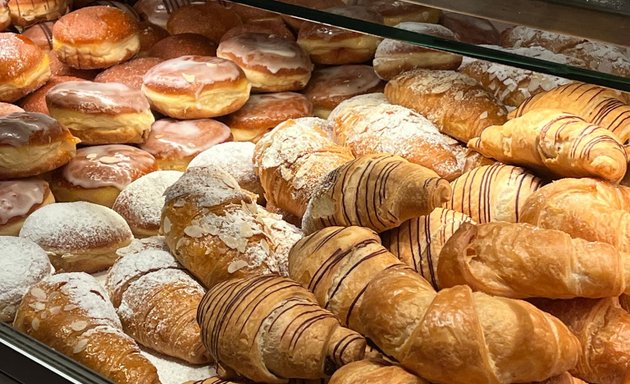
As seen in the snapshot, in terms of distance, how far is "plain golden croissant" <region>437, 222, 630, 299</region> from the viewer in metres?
0.99

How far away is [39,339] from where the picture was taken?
1.24 metres

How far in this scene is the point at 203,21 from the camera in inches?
88.4

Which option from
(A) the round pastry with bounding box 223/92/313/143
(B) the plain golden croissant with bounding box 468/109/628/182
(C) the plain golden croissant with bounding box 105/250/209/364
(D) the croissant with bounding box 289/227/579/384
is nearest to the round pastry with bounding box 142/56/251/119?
(A) the round pastry with bounding box 223/92/313/143

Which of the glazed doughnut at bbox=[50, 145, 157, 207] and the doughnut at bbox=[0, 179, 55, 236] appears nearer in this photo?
the doughnut at bbox=[0, 179, 55, 236]

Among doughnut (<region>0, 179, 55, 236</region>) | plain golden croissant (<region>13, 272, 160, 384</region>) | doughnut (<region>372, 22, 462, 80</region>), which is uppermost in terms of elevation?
doughnut (<region>372, 22, 462, 80</region>)

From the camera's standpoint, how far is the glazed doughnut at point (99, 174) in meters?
1.71

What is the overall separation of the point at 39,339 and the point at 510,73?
1.09m

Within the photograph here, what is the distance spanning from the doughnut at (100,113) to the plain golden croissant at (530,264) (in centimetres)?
98

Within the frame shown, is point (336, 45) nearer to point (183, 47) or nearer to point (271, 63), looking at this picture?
point (271, 63)

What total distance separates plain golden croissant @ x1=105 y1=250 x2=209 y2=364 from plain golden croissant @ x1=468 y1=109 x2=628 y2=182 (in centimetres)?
59

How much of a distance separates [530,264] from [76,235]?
2.88 ft

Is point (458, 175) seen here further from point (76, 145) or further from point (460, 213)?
point (76, 145)

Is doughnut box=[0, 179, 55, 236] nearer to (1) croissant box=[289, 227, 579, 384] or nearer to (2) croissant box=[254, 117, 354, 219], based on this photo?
(2) croissant box=[254, 117, 354, 219]

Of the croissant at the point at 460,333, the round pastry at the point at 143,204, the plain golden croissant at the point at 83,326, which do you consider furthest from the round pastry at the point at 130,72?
the croissant at the point at 460,333
